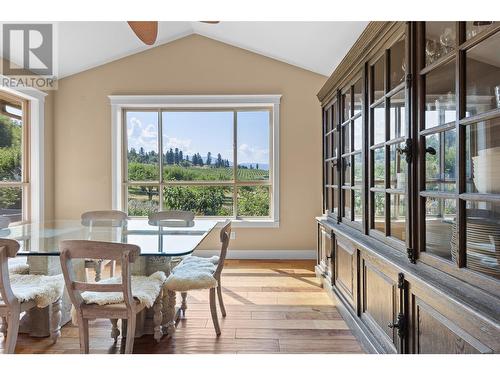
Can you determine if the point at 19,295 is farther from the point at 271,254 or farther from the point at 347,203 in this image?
the point at 271,254

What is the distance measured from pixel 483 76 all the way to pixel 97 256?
1.89 m

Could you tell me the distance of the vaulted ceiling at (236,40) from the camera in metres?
3.43

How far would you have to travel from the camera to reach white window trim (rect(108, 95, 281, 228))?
451 centimetres

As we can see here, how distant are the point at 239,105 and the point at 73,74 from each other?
248 cm

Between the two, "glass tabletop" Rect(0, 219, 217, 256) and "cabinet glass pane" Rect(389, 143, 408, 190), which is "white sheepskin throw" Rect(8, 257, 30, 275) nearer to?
"glass tabletop" Rect(0, 219, 217, 256)

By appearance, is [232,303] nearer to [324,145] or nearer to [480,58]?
[324,145]

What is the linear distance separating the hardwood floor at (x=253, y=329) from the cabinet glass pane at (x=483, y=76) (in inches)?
67.3

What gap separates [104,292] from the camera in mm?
1824

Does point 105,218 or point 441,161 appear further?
point 105,218

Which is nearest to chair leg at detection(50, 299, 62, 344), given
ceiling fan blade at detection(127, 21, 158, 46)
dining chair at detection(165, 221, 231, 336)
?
dining chair at detection(165, 221, 231, 336)

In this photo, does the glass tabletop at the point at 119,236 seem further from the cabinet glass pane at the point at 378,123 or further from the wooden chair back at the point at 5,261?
the cabinet glass pane at the point at 378,123

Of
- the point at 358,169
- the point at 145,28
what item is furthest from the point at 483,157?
the point at 145,28

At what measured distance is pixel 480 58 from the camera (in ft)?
3.70

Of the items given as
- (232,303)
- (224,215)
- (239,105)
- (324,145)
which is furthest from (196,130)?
(232,303)
